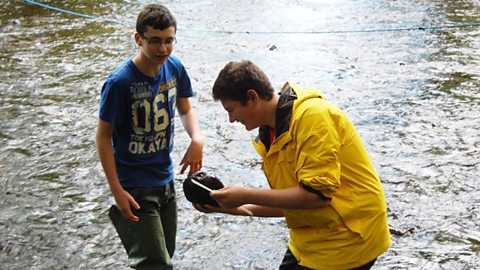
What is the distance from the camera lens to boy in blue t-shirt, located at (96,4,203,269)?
2779 mm

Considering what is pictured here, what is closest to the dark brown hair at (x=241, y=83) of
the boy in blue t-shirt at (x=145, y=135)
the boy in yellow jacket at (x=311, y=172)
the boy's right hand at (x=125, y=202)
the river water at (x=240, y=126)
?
the boy in yellow jacket at (x=311, y=172)

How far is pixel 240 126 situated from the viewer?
5.74 meters

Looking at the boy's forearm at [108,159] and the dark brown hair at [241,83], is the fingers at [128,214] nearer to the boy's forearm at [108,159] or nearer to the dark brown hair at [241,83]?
the boy's forearm at [108,159]

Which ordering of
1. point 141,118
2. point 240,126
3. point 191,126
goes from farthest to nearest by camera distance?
point 240,126 → point 191,126 → point 141,118

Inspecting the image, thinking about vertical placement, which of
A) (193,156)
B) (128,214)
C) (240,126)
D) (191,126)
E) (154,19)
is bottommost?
(240,126)

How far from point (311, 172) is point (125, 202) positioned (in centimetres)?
104

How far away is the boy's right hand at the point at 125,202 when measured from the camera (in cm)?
279

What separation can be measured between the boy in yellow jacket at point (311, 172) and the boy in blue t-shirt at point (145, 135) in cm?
66

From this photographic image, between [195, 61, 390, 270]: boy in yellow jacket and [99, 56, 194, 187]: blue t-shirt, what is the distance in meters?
0.67

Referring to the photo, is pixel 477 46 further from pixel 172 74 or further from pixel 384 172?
pixel 172 74

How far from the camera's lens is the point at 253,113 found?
7.33ft

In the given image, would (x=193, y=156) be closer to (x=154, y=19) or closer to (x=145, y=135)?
(x=145, y=135)

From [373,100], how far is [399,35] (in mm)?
2623

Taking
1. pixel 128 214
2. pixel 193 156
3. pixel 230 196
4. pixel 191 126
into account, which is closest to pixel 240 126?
pixel 191 126
